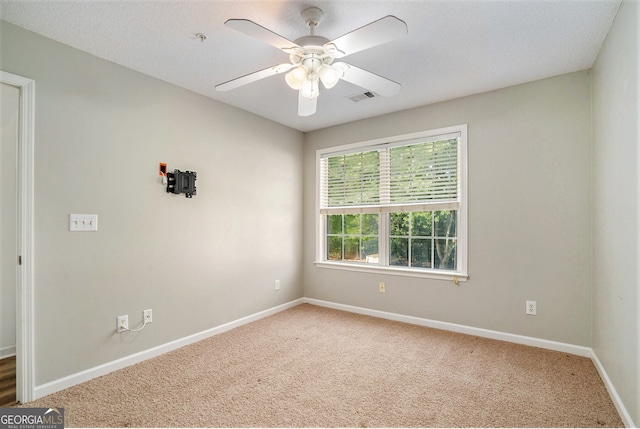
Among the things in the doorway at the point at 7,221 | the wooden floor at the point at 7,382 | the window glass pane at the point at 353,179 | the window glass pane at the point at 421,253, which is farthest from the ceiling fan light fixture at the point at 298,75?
the wooden floor at the point at 7,382

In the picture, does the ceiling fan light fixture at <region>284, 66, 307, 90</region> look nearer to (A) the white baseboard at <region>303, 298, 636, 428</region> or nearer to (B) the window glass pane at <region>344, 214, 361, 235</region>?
(B) the window glass pane at <region>344, 214, 361, 235</region>

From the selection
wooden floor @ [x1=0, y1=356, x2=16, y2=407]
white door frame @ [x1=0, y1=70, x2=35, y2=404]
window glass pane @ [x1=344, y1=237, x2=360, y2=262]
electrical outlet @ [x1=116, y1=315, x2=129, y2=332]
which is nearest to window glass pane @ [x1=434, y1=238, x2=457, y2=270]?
window glass pane @ [x1=344, y1=237, x2=360, y2=262]

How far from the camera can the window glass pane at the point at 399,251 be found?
12.3ft

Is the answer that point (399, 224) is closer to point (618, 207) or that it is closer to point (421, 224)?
point (421, 224)

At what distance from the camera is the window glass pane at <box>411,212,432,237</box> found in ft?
11.7

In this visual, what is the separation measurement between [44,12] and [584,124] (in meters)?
4.01

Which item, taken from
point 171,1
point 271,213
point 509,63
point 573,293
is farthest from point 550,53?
point 271,213

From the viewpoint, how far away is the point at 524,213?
2.96 metres

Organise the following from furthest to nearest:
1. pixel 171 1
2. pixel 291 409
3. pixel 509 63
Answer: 1. pixel 509 63
2. pixel 291 409
3. pixel 171 1

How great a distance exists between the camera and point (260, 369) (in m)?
2.51

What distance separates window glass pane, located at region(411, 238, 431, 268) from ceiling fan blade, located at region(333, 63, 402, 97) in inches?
77.4

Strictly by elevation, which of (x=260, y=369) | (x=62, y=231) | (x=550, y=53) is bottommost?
(x=260, y=369)

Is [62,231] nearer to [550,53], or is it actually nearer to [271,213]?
[271,213]

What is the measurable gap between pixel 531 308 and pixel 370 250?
1.76 metres
